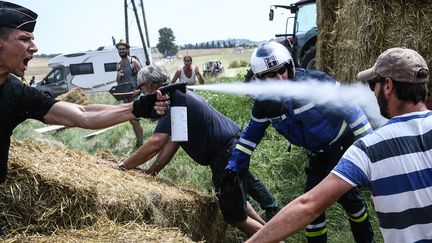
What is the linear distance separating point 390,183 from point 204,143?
2583 mm

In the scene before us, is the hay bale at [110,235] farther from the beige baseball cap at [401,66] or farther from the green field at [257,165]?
the green field at [257,165]

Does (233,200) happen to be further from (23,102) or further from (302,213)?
(302,213)

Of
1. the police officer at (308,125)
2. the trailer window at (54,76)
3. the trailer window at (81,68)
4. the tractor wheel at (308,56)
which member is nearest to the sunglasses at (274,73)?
the police officer at (308,125)

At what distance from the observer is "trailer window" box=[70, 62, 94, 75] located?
29.4 metres

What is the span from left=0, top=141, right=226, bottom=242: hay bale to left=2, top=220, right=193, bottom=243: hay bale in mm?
176

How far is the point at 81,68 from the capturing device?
97.1 feet

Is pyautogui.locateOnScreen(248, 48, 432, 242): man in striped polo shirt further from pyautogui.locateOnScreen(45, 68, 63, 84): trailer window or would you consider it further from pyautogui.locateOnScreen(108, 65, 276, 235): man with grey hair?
pyautogui.locateOnScreen(45, 68, 63, 84): trailer window

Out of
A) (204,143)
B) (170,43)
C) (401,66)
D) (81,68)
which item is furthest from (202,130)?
(170,43)

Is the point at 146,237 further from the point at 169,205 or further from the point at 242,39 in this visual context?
the point at 242,39

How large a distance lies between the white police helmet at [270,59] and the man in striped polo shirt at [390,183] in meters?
1.91

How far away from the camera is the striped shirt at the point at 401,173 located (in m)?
2.26

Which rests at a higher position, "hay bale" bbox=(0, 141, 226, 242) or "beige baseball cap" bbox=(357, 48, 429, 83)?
"beige baseball cap" bbox=(357, 48, 429, 83)

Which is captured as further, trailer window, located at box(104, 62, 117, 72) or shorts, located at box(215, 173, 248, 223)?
trailer window, located at box(104, 62, 117, 72)

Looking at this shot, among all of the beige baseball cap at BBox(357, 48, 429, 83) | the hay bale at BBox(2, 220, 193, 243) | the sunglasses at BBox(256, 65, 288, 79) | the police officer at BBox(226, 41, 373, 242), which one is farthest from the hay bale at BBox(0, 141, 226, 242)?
the beige baseball cap at BBox(357, 48, 429, 83)
